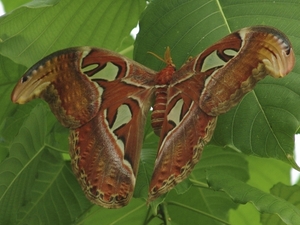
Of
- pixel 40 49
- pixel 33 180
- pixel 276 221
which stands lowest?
pixel 276 221

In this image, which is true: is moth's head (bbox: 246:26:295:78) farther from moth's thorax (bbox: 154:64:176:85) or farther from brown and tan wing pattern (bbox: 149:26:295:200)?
moth's thorax (bbox: 154:64:176:85)

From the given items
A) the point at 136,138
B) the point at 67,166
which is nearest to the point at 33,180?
the point at 67,166

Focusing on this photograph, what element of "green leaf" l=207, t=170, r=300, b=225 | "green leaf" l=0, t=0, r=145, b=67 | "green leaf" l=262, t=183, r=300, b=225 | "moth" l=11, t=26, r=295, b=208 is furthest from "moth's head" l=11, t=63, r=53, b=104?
"green leaf" l=262, t=183, r=300, b=225

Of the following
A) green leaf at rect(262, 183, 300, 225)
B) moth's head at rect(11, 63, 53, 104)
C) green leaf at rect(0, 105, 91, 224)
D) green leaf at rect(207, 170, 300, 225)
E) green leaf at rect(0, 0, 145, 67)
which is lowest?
green leaf at rect(262, 183, 300, 225)

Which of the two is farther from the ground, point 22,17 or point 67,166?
point 22,17

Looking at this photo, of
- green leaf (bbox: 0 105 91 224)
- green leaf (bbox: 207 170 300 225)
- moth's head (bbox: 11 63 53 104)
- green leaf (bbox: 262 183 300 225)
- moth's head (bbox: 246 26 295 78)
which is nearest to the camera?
moth's head (bbox: 246 26 295 78)

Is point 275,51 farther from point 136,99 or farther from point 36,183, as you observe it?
point 36,183

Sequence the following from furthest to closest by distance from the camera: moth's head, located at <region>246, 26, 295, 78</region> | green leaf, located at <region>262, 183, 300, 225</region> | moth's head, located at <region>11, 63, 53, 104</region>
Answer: green leaf, located at <region>262, 183, 300, 225</region>
moth's head, located at <region>11, 63, 53, 104</region>
moth's head, located at <region>246, 26, 295, 78</region>

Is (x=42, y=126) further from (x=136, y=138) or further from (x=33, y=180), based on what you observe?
(x=136, y=138)
